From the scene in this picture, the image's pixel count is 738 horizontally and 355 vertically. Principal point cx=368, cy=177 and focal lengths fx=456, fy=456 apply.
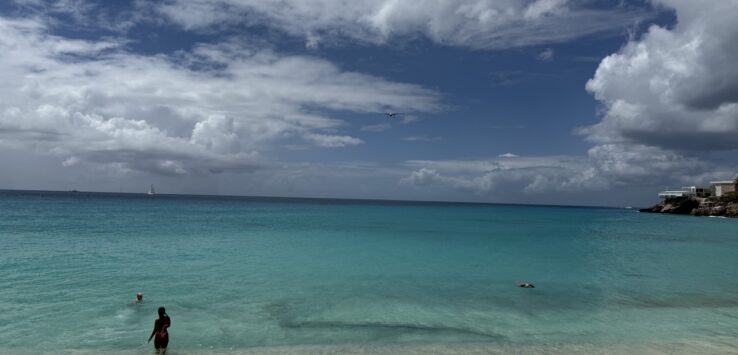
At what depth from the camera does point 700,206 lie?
138750 millimetres

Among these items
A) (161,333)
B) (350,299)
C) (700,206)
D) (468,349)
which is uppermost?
(700,206)

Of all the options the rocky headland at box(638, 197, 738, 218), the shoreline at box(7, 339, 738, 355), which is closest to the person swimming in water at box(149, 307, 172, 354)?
the shoreline at box(7, 339, 738, 355)

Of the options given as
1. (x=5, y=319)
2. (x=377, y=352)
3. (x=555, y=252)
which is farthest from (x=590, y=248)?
(x=5, y=319)

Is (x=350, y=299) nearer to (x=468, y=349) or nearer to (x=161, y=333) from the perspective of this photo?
(x=468, y=349)

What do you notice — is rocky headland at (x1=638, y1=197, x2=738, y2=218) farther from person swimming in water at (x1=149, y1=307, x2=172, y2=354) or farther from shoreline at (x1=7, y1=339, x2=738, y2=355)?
person swimming in water at (x1=149, y1=307, x2=172, y2=354)

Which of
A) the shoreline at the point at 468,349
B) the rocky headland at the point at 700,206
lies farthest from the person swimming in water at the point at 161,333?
the rocky headland at the point at 700,206

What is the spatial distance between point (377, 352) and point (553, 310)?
32.7 ft

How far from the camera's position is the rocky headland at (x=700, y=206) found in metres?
125

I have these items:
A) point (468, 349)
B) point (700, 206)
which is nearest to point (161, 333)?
point (468, 349)

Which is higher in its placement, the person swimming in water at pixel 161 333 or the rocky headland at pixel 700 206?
the rocky headland at pixel 700 206

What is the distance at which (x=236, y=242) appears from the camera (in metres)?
43.2

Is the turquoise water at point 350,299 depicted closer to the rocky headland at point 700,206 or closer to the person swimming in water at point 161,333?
the person swimming in water at point 161,333

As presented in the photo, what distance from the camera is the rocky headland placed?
124938 mm

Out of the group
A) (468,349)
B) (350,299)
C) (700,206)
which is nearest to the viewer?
(468,349)
